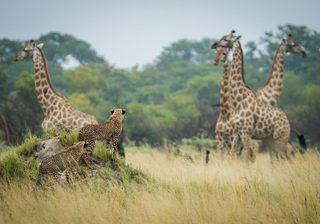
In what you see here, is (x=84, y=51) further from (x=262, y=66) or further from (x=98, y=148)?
(x=98, y=148)

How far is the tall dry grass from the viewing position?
24.9ft

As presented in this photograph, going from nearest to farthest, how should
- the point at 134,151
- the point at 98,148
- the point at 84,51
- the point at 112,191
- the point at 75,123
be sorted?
1. the point at 112,191
2. the point at 98,148
3. the point at 75,123
4. the point at 134,151
5. the point at 84,51

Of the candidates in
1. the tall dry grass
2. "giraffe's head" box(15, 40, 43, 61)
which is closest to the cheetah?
the tall dry grass

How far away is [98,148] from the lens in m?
9.42

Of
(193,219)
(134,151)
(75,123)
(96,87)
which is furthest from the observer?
(96,87)

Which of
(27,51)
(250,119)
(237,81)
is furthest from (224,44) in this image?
(27,51)

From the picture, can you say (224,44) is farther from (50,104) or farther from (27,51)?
(27,51)

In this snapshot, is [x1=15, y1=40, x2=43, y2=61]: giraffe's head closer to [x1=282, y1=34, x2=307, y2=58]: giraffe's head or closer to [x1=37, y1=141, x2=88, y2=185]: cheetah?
[x1=282, y1=34, x2=307, y2=58]: giraffe's head

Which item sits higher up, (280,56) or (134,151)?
(280,56)

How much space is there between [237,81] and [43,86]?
11.3 ft

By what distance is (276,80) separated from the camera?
14562mm

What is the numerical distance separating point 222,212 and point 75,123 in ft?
18.0

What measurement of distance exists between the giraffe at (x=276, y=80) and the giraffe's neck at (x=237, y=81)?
2.09ft

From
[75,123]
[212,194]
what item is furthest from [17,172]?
[75,123]
